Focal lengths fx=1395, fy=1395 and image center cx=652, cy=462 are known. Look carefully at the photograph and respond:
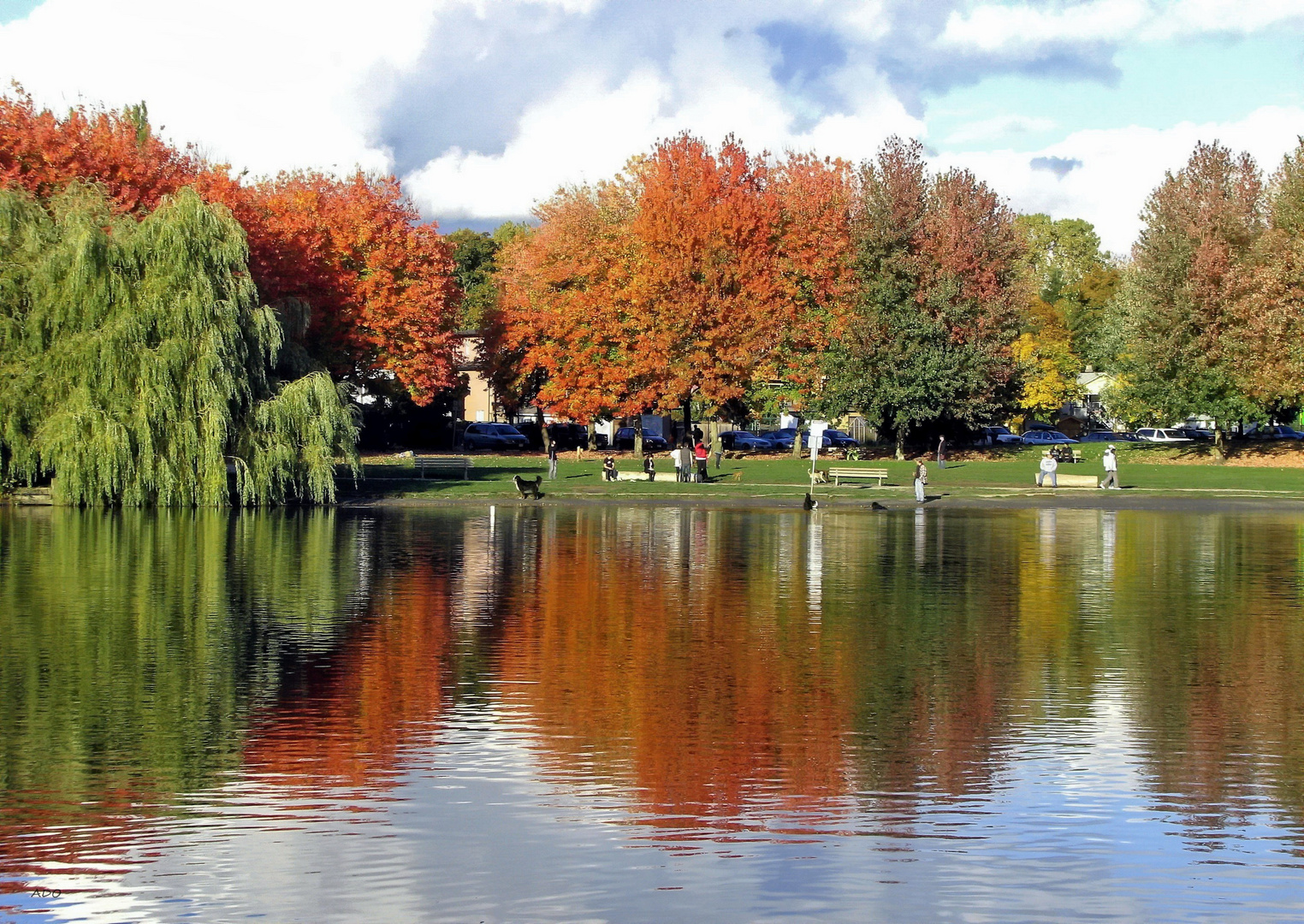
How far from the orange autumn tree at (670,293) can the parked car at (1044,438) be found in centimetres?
3342

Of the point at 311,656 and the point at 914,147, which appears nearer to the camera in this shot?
the point at 311,656

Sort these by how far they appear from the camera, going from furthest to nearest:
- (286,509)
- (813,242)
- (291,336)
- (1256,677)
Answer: (813,242) → (291,336) → (286,509) → (1256,677)

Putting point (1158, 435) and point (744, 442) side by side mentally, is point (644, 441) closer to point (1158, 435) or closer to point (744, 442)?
point (744, 442)

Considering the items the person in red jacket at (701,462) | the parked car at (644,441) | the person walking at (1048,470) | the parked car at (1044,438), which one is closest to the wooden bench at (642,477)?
the person in red jacket at (701,462)

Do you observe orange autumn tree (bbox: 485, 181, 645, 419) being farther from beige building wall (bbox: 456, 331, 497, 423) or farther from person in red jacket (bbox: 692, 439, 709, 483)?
beige building wall (bbox: 456, 331, 497, 423)

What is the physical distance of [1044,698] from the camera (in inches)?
527

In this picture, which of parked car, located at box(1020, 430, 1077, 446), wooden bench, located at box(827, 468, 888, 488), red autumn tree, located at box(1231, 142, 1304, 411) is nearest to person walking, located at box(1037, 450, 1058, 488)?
wooden bench, located at box(827, 468, 888, 488)

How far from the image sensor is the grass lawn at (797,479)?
158 ft

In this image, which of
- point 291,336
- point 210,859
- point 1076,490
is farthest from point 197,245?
point 210,859

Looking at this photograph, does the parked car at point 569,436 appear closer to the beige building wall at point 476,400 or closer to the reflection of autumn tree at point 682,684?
the beige building wall at point 476,400

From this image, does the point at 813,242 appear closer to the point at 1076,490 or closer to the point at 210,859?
the point at 1076,490

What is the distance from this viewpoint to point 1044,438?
98.8 metres

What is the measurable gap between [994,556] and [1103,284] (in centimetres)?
9251

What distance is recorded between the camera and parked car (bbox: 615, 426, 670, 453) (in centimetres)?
8166
